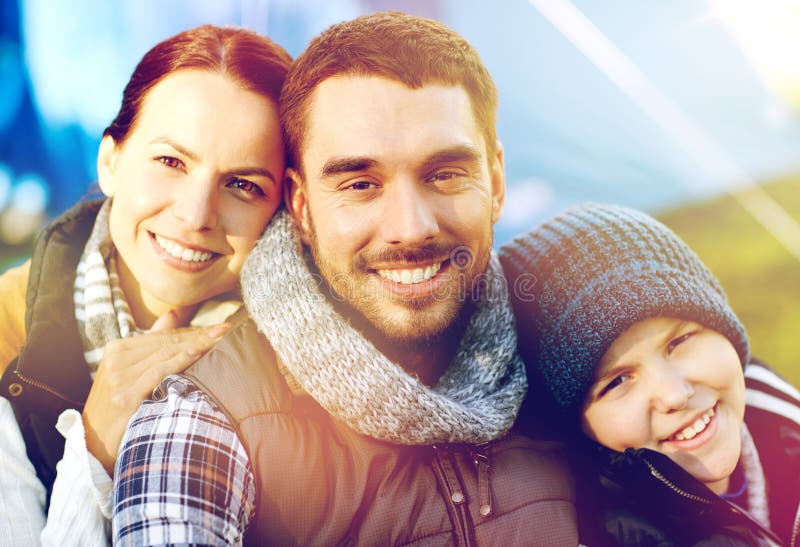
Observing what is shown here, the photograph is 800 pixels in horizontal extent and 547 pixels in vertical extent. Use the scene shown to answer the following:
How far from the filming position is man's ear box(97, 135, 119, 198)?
172cm

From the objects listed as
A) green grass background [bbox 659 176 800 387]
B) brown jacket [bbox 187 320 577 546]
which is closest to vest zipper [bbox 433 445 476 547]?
brown jacket [bbox 187 320 577 546]

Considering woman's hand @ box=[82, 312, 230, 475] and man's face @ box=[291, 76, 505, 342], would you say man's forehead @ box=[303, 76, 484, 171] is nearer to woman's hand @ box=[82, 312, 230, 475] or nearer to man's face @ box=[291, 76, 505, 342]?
man's face @ box=[291, 76, 505, 342]

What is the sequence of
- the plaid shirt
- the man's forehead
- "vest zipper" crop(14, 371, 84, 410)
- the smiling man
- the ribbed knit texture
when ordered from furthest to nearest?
the ribbed knit texture < "vest zipper" crop(14, 371, 84, 410) < the man's forehead < the smiling man < the plaid shirt

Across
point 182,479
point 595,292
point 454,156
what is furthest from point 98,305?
point 595,292

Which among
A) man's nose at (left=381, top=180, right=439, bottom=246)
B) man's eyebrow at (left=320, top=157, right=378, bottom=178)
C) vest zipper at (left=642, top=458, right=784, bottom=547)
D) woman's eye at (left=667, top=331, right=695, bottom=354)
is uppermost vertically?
man's eyebrow at (left=320, top=157, right=378, bottom=178)

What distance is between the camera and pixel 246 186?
1598 millimetres

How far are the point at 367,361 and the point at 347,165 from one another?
423mm

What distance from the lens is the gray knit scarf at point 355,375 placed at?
133 cm

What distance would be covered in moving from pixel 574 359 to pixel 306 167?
76 centimetres

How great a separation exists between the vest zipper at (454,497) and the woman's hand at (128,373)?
0.60m

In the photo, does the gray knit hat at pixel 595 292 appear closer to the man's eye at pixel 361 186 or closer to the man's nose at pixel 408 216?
the man's nose at pixel 408 216

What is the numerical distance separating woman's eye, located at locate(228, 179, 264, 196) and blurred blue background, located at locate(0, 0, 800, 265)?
2.82 feet

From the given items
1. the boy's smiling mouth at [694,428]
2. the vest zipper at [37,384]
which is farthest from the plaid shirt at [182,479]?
the boy's smiling mouth at [694,428]

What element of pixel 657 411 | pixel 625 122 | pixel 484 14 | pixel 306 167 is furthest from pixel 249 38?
pixel 625 122
